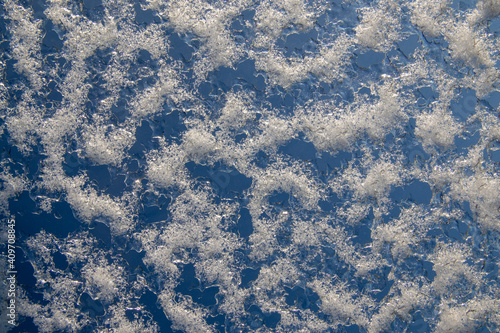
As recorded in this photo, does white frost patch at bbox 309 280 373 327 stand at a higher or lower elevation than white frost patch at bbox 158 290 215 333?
higher

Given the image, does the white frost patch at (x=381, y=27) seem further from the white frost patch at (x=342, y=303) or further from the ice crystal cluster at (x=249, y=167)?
the white frost patch at (x=342, y=303)

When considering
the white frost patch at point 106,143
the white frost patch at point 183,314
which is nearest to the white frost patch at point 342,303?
the white frost patch at point 183,314

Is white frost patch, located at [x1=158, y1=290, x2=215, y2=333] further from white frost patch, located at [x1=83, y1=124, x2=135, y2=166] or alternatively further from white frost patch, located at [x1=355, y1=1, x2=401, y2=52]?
white frost patch, located at [x1=355, y1=1, x2=401, y2=52]

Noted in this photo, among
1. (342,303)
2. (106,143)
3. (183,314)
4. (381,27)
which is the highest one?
(381,27)

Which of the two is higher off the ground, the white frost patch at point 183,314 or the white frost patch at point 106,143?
the white frost patch at point 106,143

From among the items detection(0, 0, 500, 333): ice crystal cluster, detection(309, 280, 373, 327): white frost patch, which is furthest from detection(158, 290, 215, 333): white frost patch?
detection(309, 280, 373, 327): white frost patch

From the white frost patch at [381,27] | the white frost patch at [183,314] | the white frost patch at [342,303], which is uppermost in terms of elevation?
the white frost patch at [381,27]

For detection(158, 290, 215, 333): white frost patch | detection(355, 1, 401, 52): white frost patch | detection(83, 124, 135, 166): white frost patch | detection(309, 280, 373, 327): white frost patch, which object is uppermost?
detection(355, 1, 401, 52): white frost patch

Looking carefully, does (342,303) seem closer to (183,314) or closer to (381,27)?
(183,314)

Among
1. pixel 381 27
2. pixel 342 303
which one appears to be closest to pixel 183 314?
pixel 342 303
